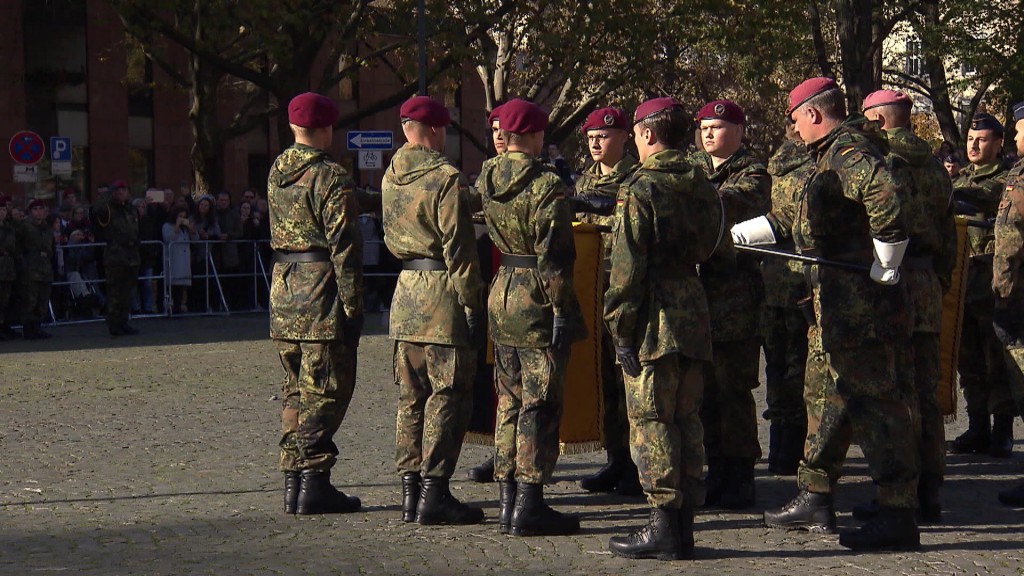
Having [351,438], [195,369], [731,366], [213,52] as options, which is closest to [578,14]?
[213,52]

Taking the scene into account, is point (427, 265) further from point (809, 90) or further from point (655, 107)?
point (809, 90)

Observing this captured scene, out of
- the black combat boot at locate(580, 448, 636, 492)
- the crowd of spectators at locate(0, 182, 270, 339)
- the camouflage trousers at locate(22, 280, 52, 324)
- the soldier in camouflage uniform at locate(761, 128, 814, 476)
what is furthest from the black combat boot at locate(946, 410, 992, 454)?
the crowd of spectators at locate(0, 182, 270, 339)

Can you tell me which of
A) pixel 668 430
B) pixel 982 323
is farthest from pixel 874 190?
pixel 982 323

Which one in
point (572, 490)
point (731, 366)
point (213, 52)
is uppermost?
point (213, 52)

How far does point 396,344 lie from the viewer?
28.7 ft

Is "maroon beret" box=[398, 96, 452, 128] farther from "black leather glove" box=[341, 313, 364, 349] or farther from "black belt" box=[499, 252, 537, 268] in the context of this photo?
"black leather glove" box=[341, 313, 364, 349]

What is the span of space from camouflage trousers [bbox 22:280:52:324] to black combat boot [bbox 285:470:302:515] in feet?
40.5

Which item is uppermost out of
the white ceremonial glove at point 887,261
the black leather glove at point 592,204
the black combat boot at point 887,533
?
the black leather glove at point 592,204

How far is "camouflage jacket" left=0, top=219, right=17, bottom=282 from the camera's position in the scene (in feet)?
65.6

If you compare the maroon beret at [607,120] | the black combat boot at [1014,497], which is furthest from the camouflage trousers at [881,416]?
the maroon beret at [607,120]

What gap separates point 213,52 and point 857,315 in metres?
22.5

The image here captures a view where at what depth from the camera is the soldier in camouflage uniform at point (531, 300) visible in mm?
8039

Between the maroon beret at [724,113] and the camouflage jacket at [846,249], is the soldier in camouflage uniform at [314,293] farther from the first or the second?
the camouflage jacket at [846,249]

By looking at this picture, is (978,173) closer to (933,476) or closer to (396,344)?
(933,476)
